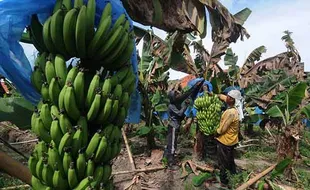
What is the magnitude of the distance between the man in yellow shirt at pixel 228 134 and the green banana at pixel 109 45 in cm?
240

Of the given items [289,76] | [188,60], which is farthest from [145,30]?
[289,76]

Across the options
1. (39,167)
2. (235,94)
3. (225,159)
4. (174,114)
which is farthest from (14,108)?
(174,114)

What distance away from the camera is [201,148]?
229 inches

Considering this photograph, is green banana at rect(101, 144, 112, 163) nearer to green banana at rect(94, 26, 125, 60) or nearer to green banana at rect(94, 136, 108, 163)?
green banana at rect(94, 136, 108, 163)

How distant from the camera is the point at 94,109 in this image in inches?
79.1

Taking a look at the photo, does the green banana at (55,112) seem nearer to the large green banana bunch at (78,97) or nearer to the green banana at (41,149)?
the large green banana bunch at (78,97)

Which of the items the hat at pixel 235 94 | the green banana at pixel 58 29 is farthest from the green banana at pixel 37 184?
the hat at pixel 235 94

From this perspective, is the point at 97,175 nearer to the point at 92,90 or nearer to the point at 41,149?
the point at 41,149

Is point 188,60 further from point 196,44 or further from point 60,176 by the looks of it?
point 60,176

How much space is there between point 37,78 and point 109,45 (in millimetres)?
491

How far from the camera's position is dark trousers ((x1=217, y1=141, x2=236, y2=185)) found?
4629 millimetres

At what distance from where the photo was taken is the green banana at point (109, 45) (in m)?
2.14

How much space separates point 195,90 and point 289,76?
2968 mm

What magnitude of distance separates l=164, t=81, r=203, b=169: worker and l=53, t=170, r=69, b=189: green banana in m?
3.42
